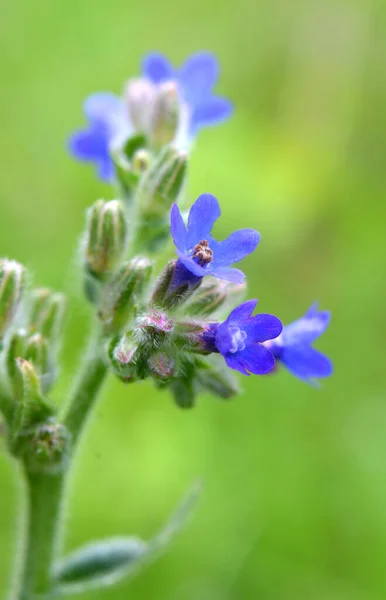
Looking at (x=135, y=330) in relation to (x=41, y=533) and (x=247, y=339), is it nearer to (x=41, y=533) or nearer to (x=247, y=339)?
(x=247, y=339)

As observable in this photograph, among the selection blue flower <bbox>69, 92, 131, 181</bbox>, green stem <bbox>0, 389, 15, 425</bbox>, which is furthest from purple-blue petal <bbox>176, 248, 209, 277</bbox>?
blue flower <bbox>69, 92, 131, 181</bbox>

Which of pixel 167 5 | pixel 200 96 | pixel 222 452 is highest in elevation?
pixel 167 5

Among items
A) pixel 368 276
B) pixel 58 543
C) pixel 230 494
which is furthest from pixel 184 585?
pixel 368 276

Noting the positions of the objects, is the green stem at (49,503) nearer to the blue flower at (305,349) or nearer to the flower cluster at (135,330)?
the flower cluster at (135,330)

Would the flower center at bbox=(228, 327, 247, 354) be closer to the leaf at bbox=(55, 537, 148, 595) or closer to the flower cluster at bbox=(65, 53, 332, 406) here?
the flower cluster at bbox=(65, 53, 332, 406)

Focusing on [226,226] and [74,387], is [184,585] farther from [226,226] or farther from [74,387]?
[226,226]

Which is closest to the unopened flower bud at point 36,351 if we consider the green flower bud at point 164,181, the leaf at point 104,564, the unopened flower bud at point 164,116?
the green flower bud at point 164,181
